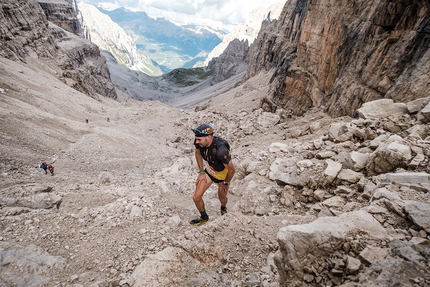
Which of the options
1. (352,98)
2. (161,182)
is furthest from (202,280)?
(352,98)

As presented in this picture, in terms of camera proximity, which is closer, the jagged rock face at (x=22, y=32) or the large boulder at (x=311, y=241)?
Answer: the large boulder at (x=311, y=241)

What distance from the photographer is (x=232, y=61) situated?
425 feet

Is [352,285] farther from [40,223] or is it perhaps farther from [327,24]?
[327,24]

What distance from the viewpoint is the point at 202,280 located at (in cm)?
426

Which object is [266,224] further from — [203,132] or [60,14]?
[60,14]

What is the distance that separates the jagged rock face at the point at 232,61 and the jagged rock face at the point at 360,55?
95.4 m

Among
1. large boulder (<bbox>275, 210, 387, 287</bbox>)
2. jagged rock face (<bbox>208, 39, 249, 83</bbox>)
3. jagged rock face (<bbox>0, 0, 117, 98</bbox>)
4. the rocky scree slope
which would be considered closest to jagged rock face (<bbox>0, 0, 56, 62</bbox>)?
jagged rock face (<bbox>0, 0, 117, 98</bbox>)

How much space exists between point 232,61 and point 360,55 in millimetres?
121763

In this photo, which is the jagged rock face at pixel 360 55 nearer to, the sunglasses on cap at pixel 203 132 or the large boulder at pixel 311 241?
the large boulder at pixel 311 241

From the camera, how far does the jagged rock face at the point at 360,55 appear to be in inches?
421

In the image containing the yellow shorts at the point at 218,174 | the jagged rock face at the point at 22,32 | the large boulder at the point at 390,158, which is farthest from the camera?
the jagged rock face at the point at 22,32

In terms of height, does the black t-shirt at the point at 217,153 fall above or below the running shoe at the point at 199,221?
above

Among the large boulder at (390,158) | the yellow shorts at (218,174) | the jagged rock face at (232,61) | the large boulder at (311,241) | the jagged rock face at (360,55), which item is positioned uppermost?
the jagged rock face at (360,55)

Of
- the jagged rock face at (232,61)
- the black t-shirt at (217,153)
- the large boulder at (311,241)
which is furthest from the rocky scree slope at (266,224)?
the jagged rock face at (232,61)
